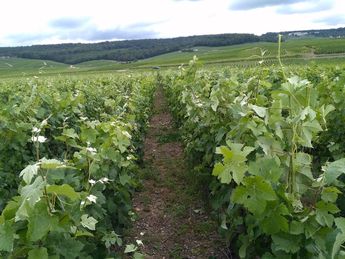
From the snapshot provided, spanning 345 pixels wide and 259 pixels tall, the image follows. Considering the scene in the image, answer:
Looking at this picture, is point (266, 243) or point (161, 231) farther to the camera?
point (161, 231)

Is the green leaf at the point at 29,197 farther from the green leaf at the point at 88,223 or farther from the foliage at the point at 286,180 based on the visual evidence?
the foliage at the point at 286,180

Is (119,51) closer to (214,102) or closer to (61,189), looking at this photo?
(214,102)

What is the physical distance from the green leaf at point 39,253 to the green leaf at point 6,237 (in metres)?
0.14

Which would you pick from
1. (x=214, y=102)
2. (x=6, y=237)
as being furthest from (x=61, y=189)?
(x=214, y=102)

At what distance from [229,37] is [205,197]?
12671 centimetres

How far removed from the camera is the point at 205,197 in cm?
587

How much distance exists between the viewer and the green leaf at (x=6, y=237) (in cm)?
196

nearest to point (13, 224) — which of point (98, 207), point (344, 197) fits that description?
point (98, 207)

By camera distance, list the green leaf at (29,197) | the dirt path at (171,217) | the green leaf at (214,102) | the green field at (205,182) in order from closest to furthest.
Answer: the green leaf at (29,197) < the green field at (205,182) < the green leaf at (214,102) < the dirt path at (171,217)

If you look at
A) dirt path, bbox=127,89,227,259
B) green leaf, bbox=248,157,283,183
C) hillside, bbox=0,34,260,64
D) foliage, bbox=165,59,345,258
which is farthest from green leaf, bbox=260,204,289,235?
hillside, bbox=0,34,260,64

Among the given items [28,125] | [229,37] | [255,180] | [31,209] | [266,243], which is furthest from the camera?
[229,37]

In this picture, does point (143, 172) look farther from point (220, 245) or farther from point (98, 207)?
point (98, 207)

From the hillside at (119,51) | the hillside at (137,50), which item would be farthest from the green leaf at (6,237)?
the hillside at (119,51)

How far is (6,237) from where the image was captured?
1996 mm
